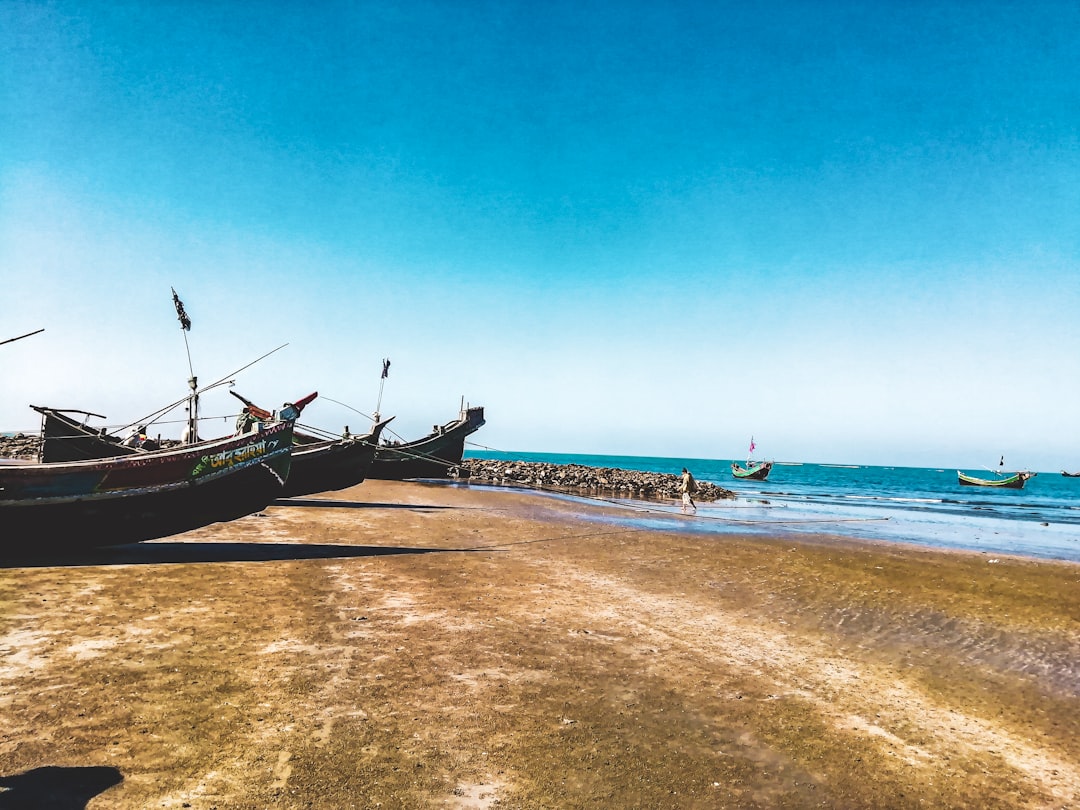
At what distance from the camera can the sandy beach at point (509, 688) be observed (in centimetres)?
483

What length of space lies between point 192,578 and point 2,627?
335cm

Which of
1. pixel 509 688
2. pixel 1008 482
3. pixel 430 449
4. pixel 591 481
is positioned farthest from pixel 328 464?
pixel 1008 482

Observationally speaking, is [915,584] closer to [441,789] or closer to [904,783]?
[904,783]

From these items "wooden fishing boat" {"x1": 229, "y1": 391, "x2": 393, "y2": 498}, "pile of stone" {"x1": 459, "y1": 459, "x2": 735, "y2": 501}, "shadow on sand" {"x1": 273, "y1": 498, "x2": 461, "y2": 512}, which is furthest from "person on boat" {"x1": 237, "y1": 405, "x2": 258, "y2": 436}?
"pile of stone" {"x1": 459, "y1": 459, "x2": 735, "y2": 501}

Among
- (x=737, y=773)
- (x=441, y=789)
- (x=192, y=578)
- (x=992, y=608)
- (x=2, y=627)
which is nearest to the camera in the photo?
(x=441, y=789)

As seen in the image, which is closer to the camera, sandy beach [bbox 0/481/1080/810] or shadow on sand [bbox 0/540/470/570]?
sandy beach [bbox 0/481/1080/810]

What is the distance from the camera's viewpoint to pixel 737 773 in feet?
17.2

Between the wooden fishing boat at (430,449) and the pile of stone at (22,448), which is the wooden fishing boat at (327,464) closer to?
the pile of stone at (22,448)

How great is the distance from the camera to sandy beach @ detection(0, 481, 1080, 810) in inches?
190

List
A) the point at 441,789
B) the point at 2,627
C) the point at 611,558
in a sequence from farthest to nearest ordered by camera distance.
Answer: the point at 611,558
the point at 2,627
the point at 441,789

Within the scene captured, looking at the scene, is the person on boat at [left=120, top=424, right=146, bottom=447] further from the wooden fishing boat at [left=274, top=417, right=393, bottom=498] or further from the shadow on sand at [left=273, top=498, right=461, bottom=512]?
the wooden fishing boat at [left=274, top=417, right=393, bottom=498]

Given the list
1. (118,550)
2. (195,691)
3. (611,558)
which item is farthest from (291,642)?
(611,558)

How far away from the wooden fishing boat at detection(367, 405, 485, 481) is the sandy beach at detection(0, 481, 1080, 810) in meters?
28.2

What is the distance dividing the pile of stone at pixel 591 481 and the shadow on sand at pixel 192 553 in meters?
29.6
